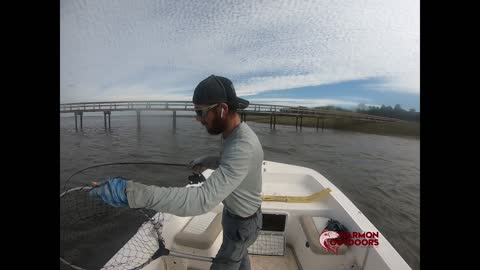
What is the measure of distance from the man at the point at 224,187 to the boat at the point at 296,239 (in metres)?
0.50

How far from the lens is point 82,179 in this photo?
12.7 meters

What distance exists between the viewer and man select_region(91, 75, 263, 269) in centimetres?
111

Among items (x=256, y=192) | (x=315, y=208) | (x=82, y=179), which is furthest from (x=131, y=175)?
(x=256, y=192)

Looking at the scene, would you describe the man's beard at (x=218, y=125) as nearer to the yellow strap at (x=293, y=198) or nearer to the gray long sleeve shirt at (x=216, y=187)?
the gray long sleeve shirt at (x=216, y=187)

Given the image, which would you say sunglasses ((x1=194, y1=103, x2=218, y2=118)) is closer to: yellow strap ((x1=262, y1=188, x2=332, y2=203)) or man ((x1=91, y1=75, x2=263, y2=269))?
man ((x1=91, y1=75, x2=263, y2=269))

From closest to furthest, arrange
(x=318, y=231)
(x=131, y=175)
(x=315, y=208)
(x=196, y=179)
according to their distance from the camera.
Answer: (x=196, y=179)
(x=318, y=231)
(x=315, y=208)
(x=131, y=175)

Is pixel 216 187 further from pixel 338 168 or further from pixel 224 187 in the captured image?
pixel 338 168

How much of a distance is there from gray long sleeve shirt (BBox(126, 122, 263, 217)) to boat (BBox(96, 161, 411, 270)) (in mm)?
950

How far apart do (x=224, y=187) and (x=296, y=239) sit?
2609 mm

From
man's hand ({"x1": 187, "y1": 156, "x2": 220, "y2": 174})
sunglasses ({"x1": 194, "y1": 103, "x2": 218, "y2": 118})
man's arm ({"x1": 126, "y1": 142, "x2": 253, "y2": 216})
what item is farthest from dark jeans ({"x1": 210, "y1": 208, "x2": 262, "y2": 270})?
sunglasses ({"x1": 194, "y1": 103, "x2": 218, "y2": 118})

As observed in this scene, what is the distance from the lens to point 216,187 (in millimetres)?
1190

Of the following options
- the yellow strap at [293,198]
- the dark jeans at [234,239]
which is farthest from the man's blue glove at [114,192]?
the yellow strap at [293,198]
